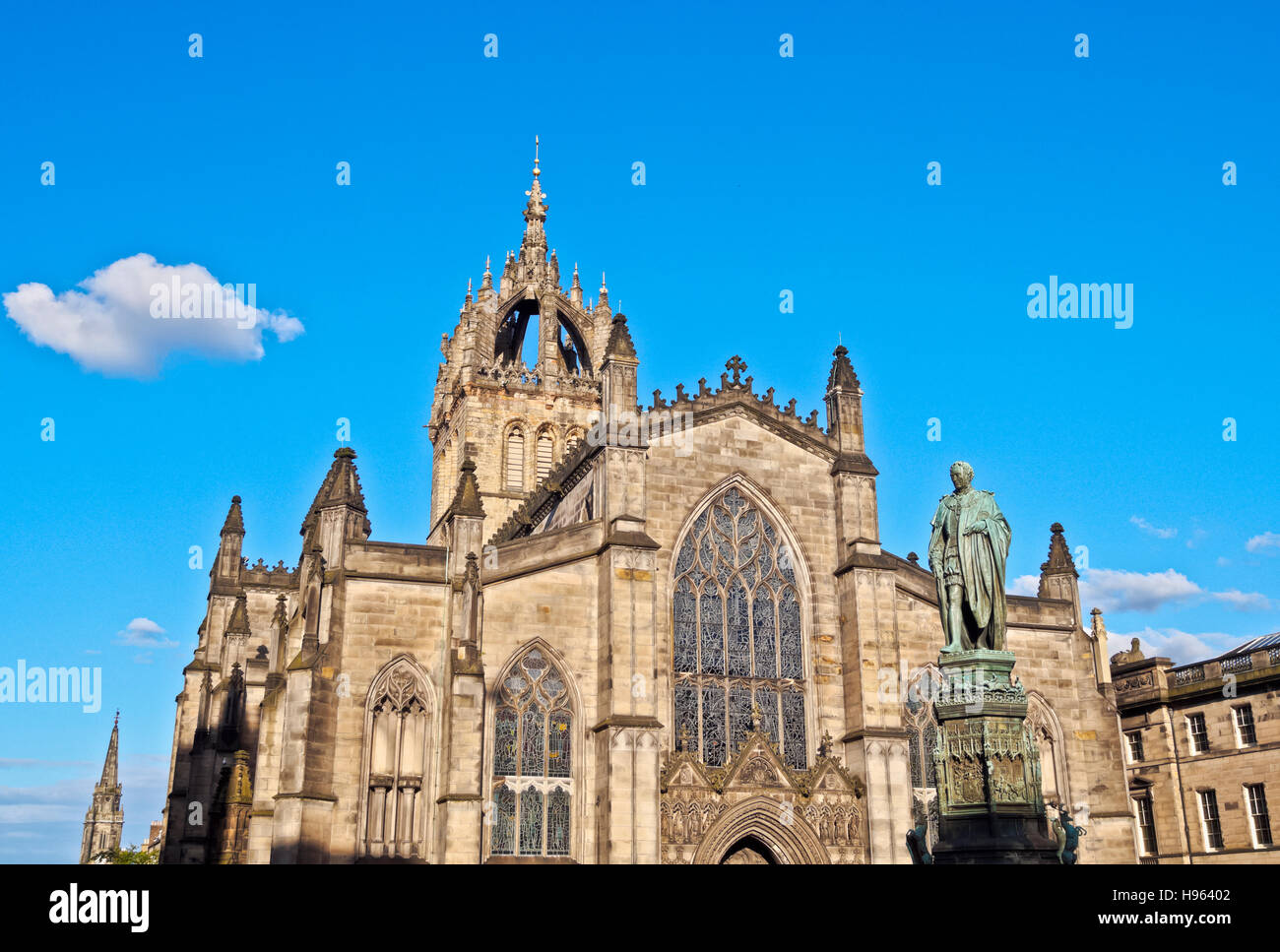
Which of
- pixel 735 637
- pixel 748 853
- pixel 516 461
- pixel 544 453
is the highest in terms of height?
pixel 544 453

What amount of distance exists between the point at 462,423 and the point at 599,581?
25.3 meters

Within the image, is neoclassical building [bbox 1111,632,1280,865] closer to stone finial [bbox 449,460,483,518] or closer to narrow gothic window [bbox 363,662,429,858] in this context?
narrow gothic window [bbox 363,662,429,858]

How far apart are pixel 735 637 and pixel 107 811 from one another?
87.7m

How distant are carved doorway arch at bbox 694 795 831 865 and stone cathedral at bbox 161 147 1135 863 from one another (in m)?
0.06

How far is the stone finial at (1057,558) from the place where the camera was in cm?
3425

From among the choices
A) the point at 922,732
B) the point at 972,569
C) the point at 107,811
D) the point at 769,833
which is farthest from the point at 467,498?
the point at 107,811

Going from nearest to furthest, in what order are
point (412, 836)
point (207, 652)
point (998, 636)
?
point (998, 636) → point (412, 836) → point (207, 652)

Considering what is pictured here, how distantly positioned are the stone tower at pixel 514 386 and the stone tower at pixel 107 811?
60.8 m

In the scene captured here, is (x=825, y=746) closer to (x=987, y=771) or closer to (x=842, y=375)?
(x=842, y=375)

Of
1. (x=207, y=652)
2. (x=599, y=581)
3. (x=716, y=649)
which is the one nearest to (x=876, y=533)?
(x=716, y=649)

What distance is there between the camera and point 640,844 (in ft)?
85.9

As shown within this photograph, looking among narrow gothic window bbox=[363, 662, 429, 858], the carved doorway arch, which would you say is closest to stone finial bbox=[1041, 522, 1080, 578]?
the carved doorway arch

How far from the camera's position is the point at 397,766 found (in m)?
26.3
